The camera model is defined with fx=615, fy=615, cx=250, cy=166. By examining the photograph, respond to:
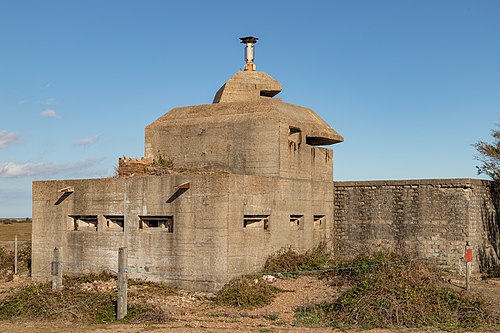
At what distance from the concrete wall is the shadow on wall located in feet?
14.9

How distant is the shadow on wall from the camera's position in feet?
59.0

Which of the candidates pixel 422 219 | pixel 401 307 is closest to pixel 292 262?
pixel 422 219

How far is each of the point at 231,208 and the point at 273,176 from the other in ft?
7.43

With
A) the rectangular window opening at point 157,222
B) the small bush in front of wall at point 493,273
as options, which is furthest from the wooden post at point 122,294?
the small bush in front of wall at point 493,273

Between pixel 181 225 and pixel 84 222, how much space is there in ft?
12.5

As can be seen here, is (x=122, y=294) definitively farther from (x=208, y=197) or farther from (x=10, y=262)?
(x=10, y=262)

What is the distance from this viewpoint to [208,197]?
15.1 metres

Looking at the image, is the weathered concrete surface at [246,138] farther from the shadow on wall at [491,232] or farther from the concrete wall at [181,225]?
the shadow on wall at [491,232]

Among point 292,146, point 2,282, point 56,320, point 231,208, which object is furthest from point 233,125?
point 2,282

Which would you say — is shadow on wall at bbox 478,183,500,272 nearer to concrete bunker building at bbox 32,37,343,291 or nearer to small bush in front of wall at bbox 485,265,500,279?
small bush in front of wall at bbox 485,265,500,279

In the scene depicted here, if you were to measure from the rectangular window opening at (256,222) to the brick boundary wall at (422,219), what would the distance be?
129 inches

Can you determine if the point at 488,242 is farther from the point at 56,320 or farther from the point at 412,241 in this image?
the point at 56,320

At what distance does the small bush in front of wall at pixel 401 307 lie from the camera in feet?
37.4

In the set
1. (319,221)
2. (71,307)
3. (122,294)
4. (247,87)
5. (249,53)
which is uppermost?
(249,53)
